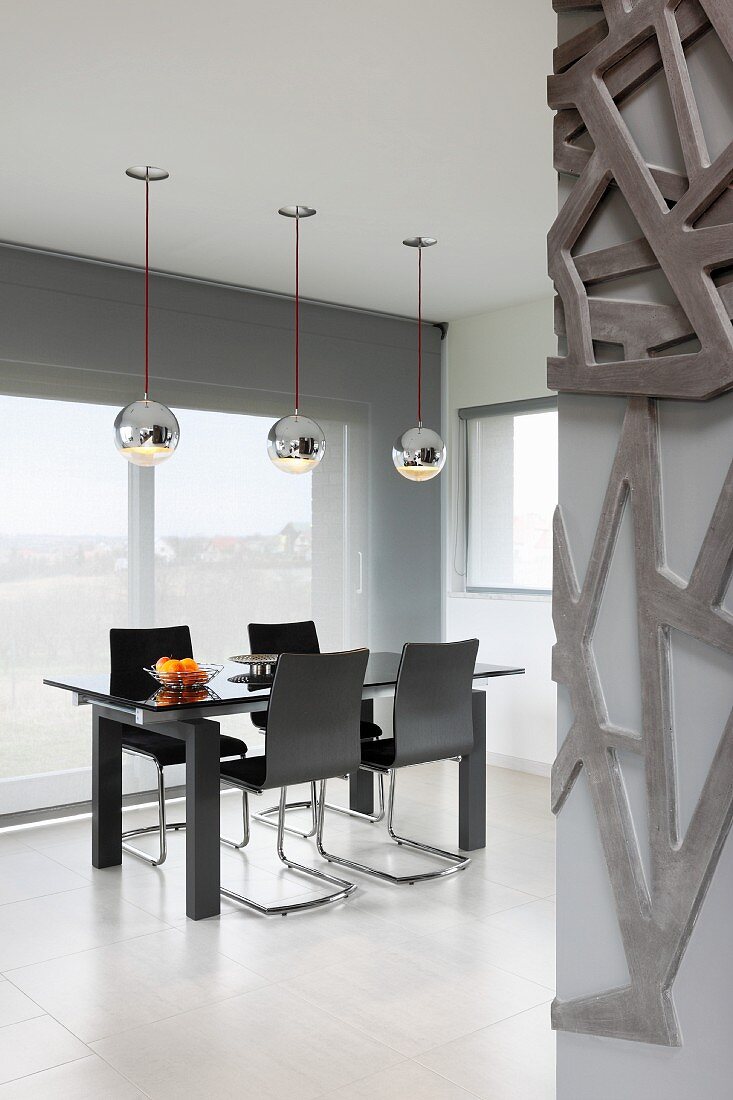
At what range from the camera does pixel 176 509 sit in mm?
5504

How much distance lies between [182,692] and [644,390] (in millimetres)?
2501

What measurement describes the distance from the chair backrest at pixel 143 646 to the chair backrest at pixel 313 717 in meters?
1.13

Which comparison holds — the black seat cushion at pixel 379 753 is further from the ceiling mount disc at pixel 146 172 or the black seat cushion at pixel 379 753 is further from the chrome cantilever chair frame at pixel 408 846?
the ceiling mount disc at pixel 146 172

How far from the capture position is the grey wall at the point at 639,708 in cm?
170

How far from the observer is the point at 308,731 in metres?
3.76

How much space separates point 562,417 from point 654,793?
71cm

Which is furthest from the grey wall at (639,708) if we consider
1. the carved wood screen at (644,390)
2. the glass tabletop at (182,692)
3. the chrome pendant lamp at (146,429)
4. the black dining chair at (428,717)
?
the chrome pendant lamp at (146,429)

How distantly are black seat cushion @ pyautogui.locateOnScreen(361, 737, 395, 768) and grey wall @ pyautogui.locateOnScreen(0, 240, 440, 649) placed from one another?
6.80 ft

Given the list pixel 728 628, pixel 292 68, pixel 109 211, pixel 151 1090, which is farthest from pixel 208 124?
pixel 151 1090

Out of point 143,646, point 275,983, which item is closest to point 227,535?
point 143,646

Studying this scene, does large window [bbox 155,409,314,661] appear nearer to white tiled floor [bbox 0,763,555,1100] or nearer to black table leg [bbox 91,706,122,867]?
black table leg [bbox 91,706,122,867]

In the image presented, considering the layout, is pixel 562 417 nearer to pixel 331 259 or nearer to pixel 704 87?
pixel 704 87

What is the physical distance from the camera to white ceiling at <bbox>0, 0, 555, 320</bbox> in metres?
2.87

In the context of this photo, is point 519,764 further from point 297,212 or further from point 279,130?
point 279,130
